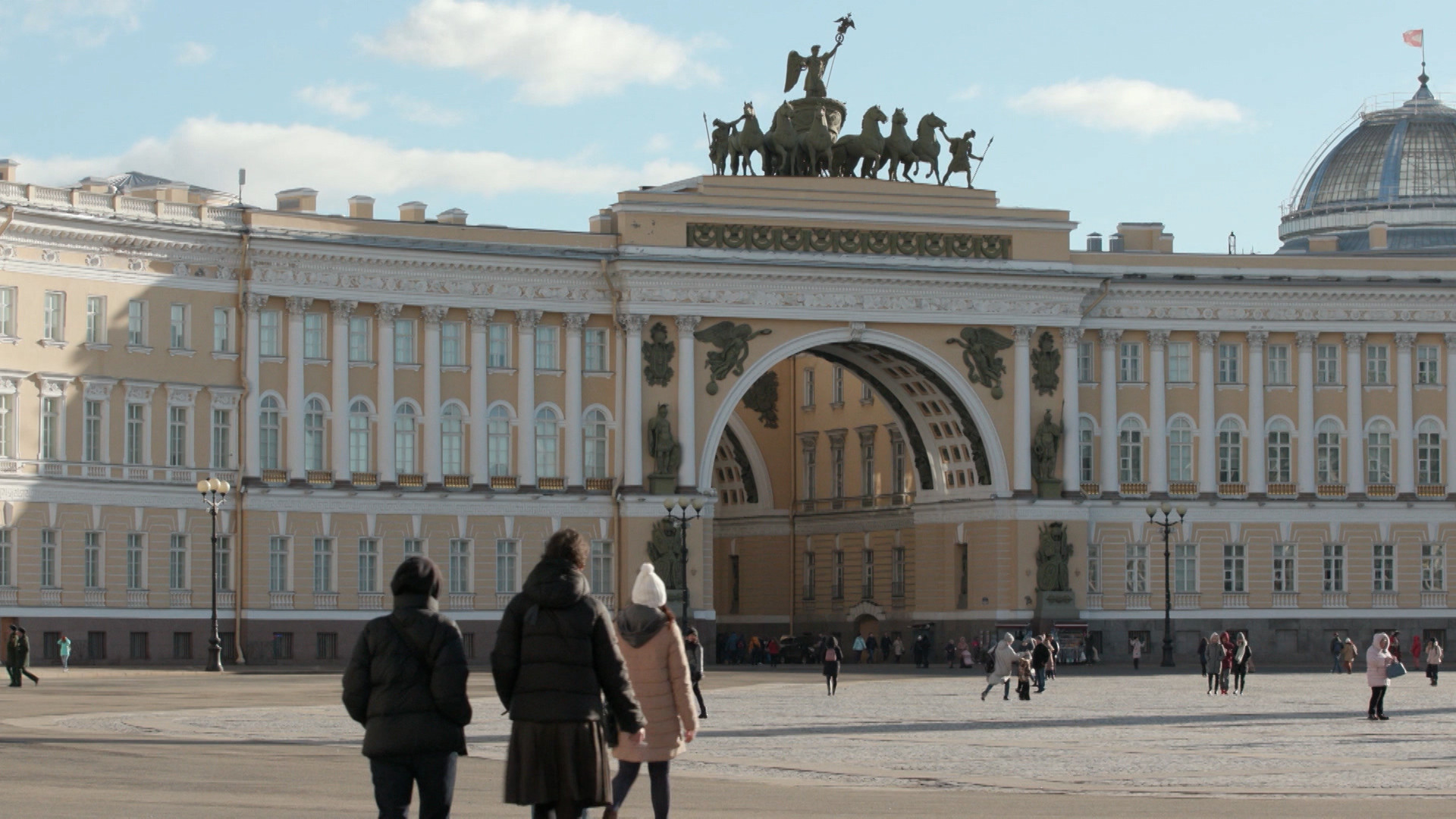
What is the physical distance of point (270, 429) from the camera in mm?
69312

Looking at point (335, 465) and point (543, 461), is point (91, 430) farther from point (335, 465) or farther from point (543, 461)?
point (543, 461)

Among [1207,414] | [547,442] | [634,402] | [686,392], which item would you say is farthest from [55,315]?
[1207,414]

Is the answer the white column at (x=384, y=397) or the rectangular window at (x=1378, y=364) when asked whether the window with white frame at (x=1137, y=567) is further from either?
the white column at (x=384, y=397)

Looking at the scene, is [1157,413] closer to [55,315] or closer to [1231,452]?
[1231,452]

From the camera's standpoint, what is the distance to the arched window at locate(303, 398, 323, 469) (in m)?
69.7

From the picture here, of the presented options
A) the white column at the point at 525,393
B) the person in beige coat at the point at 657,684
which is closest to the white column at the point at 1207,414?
the white column at the point at 525,393

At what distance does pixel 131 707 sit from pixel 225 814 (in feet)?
65.9

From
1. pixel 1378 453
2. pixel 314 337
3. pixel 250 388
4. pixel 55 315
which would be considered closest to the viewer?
pixel 55 315

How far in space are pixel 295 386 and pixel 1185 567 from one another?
2882 cm

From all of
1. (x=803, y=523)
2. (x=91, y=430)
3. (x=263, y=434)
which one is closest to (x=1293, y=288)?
(x=803, y=523)

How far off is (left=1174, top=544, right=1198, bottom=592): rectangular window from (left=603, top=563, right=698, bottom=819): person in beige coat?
63.0 metres

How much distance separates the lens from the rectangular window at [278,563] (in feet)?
225

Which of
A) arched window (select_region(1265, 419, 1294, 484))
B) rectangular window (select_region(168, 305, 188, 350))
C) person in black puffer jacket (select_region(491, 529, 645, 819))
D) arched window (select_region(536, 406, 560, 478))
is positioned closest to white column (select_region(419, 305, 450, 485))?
arched window (select_region(536, 406, 560, 478))

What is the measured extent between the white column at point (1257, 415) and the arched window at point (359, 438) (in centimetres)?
2844
